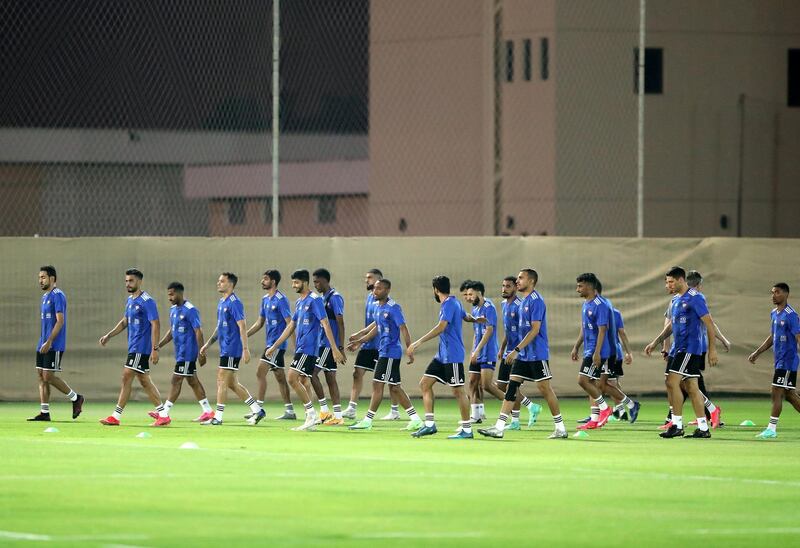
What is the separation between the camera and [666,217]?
3731 centimetres

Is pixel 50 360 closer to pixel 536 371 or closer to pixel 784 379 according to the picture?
pixel 536 371

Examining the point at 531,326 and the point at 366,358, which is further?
the point at 366,358

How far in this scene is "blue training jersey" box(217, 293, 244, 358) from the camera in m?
23.7

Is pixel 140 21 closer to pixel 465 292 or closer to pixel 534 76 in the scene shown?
pixel 465 292

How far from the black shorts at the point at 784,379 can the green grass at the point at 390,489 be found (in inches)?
39.3

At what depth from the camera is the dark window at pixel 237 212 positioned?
137ft

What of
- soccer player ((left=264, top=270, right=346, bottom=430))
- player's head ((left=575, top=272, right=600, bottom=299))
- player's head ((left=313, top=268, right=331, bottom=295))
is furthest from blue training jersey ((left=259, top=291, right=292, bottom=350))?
player's head ((left=575, top=272, right=600, bottom=299))

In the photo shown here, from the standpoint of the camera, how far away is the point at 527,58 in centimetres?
3669

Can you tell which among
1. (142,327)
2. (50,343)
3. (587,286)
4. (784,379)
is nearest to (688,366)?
(784,379)

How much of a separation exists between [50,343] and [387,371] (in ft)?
15.5

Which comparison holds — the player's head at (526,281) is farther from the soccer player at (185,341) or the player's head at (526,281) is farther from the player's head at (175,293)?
the player's head at (175,293)

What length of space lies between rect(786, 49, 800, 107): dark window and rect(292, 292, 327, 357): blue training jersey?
19.5m

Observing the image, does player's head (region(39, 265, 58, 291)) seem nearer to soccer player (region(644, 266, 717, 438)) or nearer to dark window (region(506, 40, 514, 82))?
soccer player (region(644, 266, 717, 438))

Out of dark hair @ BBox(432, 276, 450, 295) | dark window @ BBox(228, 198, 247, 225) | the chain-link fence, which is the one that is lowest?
dark hair @ BBox(432, 276, 450, 295)
